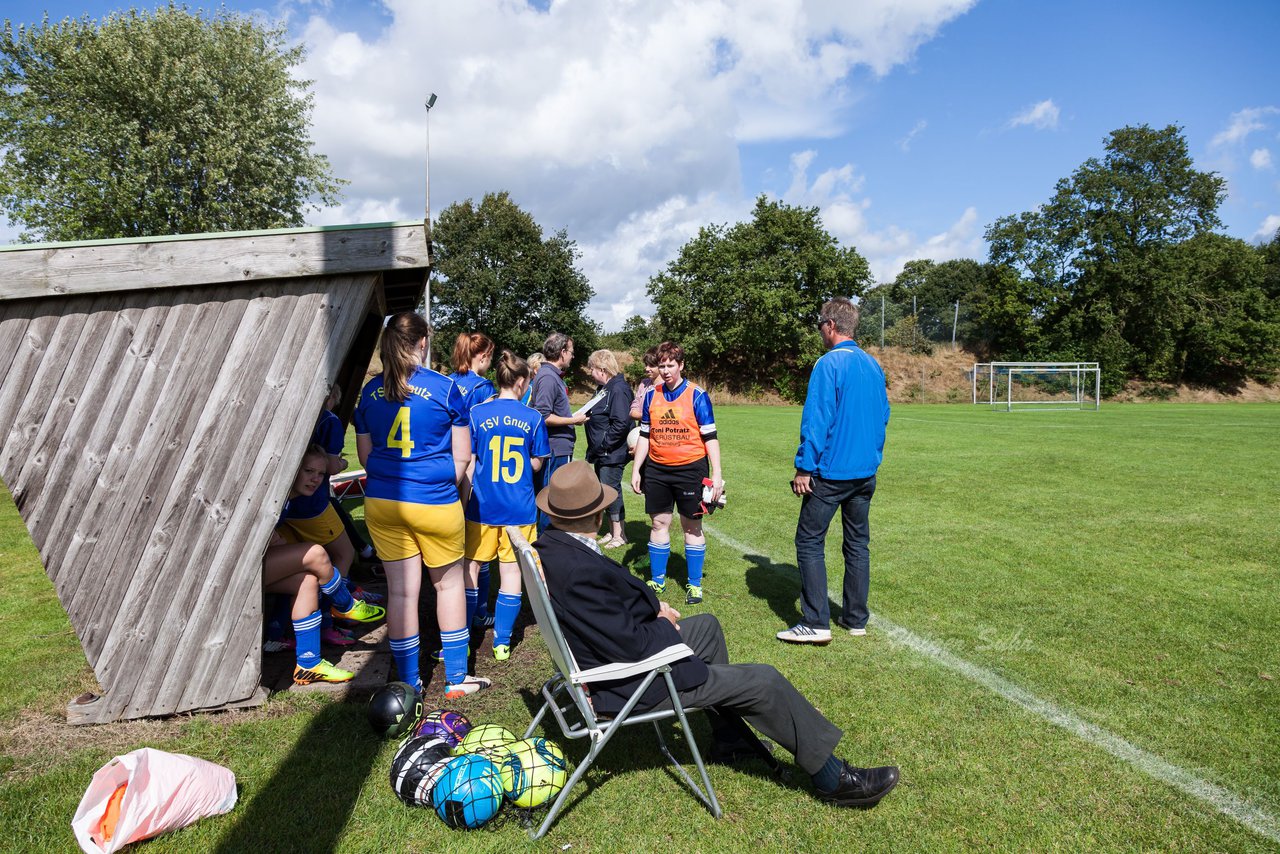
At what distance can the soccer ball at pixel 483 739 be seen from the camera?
10.3 feet

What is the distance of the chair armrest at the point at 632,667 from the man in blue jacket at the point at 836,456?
2.05 metres

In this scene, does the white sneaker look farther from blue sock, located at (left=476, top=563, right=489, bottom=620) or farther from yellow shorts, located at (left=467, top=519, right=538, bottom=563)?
blue sock, located at (left=476, top=563, right=489, bottom=620)

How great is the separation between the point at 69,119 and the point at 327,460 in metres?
25.1

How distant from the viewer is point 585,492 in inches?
120

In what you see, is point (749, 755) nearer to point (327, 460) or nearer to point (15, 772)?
point (327, 460)

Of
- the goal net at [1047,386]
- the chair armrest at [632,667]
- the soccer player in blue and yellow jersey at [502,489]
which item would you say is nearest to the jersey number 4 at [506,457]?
the soccer player in blue and yellow jersey at [502,489]

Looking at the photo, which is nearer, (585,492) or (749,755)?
(585,492)

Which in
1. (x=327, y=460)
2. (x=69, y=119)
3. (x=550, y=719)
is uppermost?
(x=69, y=119)

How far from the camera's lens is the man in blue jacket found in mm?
4602

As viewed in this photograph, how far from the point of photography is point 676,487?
18.5ft

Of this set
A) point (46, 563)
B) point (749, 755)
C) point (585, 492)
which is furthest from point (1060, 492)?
point (46, 563)

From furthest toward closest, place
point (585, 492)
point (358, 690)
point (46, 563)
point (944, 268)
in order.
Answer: point (944, 268) < point (358, 690) < point (46, 563) < point (585, 492)

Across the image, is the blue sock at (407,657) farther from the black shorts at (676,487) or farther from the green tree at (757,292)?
the green tree at (757,292)

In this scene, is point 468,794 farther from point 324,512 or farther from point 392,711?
point 324,512
